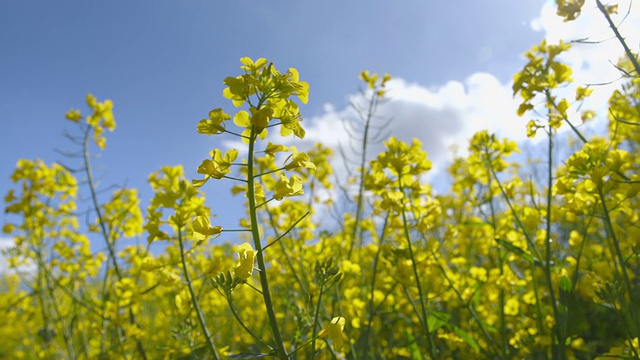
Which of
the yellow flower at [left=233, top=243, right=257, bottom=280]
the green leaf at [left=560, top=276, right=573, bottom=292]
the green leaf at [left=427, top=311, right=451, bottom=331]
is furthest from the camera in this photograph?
the green leaf at [left=427, top=311, right=451, bottom=331]

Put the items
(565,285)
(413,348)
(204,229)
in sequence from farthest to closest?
(413,348) → (565,285) → (204,229)

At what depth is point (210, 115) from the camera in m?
1.32

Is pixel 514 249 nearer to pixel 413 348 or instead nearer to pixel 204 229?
pixel 413 348

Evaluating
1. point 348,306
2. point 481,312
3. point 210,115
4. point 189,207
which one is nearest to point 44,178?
point 189,207

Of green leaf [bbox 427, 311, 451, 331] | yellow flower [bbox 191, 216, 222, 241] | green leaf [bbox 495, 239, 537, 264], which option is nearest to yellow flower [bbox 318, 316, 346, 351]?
yellow flower [bbox 191, 216, 222, 241]

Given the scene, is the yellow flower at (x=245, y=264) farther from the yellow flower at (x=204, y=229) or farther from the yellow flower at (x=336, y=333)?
the yellow flower at (x=336, y=333)

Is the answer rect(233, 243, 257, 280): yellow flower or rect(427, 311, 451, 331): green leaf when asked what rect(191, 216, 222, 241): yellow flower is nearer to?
rect(233, 243, 257, 280): yellow flower

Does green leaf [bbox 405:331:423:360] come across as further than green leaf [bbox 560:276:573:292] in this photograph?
Yes

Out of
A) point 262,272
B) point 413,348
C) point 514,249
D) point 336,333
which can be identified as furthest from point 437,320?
point 262,272

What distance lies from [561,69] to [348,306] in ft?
7.33

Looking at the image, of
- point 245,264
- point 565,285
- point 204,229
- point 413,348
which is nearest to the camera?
point 245,264

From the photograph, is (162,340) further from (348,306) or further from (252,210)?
(252,210)

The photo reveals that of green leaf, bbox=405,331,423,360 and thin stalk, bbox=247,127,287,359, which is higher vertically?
thin stalk, bbox=247,127,287,359

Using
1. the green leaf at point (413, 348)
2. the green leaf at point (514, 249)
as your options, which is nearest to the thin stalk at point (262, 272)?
the green leaf at point (514, 249)
